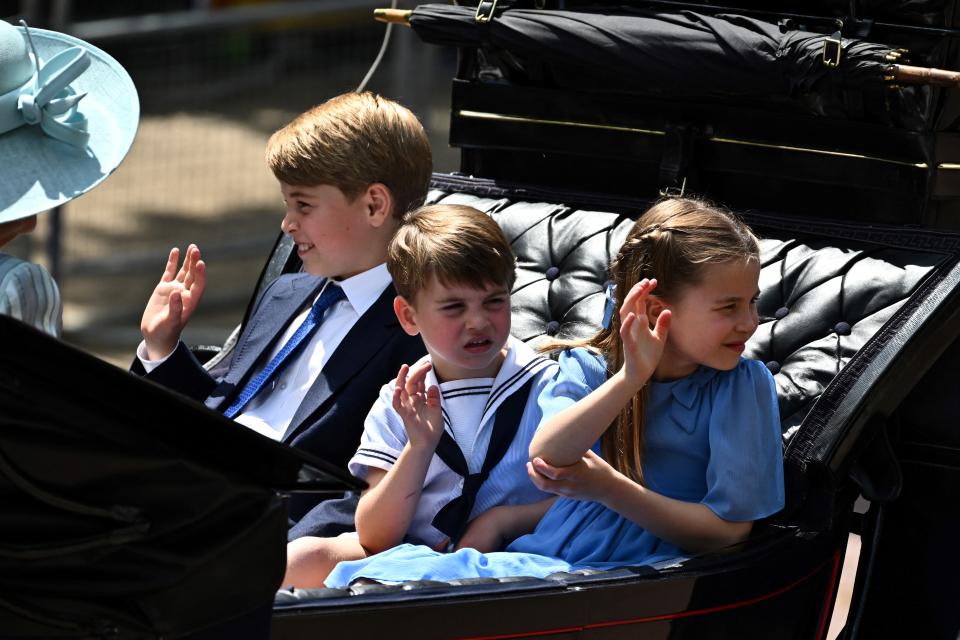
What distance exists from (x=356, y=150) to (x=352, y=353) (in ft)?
1.25

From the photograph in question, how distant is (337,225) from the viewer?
8.88 feet

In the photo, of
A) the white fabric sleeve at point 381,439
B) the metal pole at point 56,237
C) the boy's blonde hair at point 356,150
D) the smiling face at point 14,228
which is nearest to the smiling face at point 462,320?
the white fabric sleeve at point 381,439

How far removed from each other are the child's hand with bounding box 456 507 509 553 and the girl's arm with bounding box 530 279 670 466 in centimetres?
30

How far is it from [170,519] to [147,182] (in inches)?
212

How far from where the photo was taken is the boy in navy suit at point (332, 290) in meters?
2.67

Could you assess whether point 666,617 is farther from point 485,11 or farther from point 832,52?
point 485,11

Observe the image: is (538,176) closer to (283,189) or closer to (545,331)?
(545,331)

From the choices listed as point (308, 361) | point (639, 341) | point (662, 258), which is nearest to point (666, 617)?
point (639, 341)

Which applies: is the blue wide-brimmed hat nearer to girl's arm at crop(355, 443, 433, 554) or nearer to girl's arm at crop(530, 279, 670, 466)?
girl's arm at crop(355, 443, 433, 554)

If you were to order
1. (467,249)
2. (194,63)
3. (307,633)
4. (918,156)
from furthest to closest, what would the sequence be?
1. (194,63)
2. (918,156)
3. (467,249)
4. (307,633)

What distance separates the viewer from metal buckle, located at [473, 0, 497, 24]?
3.06 meters

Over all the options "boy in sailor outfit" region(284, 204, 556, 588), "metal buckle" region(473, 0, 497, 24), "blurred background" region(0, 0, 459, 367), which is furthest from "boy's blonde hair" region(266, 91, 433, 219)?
"blurred background" region(0, 0, 459, 367)

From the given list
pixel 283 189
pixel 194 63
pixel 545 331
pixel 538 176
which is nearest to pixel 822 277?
pixel 545 331

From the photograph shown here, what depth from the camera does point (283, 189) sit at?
2764 mm
